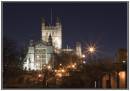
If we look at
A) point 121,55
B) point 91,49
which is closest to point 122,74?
point 121,55

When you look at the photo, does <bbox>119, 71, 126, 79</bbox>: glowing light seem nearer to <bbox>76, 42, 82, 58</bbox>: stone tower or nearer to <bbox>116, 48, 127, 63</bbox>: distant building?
<bbox>116, 48, 127, 63</bbox>: distant building

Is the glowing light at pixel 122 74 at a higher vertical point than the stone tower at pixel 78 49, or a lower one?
lower

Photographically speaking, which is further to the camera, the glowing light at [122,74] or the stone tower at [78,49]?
the stone tower at [78,49]

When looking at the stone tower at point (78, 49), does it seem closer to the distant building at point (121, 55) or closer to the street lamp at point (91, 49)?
the street lamp at point (91, 49)

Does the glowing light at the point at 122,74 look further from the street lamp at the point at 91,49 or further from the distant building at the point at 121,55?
the street lamp at the point at 91,49

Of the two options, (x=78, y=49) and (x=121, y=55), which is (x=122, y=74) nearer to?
(x=121, y=55)

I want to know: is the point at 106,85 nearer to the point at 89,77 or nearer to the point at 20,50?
the point at 89,77

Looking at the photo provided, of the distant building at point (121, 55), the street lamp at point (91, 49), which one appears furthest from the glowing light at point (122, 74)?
the street lamp at point (91, 49)

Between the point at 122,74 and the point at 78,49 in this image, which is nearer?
the point at 122,74

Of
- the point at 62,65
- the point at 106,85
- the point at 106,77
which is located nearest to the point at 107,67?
the point at 106,77

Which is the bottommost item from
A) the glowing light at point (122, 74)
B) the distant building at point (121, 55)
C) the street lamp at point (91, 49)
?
the glowing light at point (122, 74)

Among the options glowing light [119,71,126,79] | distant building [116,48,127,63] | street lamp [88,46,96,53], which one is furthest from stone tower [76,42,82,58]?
glowing light [119,71,126,79]
